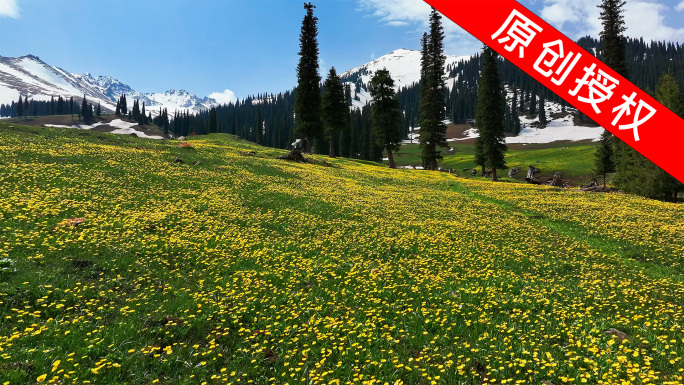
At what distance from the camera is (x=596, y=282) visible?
421 inches

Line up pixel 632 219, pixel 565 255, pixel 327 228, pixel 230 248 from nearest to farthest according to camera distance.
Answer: pixel 230 248 < pixel 565 255 < pixel 327 228 < pixel 632 219

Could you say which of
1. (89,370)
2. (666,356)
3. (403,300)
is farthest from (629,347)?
(89,370)

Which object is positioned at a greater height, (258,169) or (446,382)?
(258,169)

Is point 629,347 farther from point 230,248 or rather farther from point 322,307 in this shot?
point 230,248

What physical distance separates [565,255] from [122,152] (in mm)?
32686

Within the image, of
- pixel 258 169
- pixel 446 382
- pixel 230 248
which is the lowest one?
pixel 446 382

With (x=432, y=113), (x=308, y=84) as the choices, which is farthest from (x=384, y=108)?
(x=308, y=84)

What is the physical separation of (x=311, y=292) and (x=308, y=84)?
53.4m

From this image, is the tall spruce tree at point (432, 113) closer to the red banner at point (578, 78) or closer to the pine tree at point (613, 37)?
the pine tree at point (613, 37)

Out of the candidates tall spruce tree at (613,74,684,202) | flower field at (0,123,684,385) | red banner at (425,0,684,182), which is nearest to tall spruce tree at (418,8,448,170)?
tall spruce tree at (613,74,684,202)

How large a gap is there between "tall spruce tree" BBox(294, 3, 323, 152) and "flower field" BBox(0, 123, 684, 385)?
3972 centimetres

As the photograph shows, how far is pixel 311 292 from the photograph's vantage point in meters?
9.74

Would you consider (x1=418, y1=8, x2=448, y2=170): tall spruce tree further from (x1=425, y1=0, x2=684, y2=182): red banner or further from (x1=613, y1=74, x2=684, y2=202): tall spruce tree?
(x1=425, y1=0, x2=684, y2=182): red banner

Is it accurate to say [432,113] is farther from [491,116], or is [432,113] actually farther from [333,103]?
[333,103]
